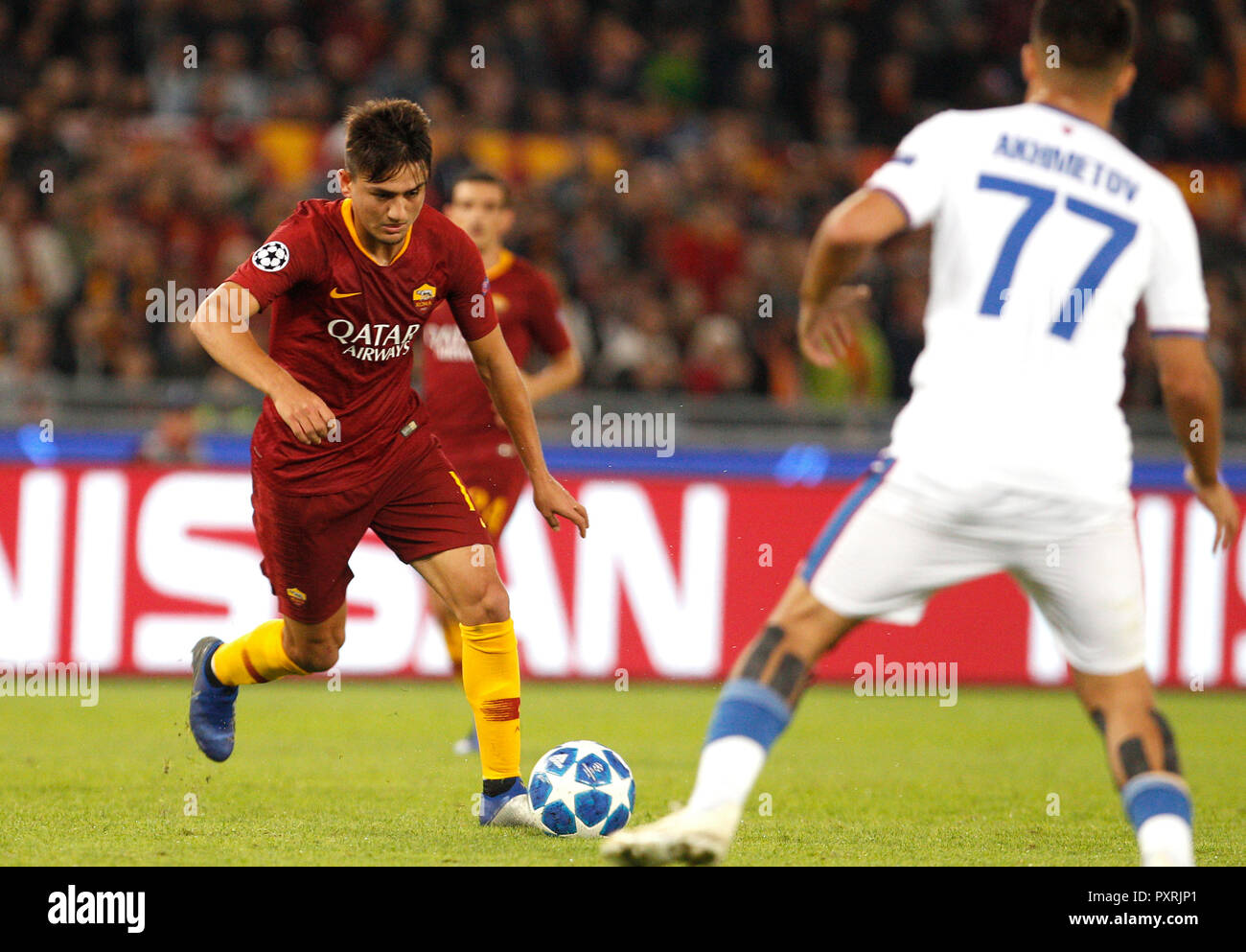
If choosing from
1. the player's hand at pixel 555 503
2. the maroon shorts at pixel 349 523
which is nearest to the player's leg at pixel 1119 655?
the player's hand at pixel 555 503

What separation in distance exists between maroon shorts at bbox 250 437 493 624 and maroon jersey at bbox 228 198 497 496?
59 mm

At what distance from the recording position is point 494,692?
18.5 feet

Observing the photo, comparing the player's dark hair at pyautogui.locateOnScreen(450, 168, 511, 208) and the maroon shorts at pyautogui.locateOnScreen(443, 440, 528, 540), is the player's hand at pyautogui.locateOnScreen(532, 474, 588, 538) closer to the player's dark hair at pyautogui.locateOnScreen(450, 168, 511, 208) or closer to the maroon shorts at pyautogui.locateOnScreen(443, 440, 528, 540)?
the maroon shorts at pyautogui.locateOnScreen(443, 440, 528, 540)

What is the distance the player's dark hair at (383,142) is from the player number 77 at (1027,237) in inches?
76.5

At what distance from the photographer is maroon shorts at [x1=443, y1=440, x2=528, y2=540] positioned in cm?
769

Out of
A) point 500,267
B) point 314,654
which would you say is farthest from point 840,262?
point 500,267

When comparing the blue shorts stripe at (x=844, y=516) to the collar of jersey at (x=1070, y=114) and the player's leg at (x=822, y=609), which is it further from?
the collar of jersey at (x=1070, y=114)

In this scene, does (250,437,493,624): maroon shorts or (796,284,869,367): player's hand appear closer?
(796,284,869,367): player's hand

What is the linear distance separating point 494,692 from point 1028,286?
8.36 feet

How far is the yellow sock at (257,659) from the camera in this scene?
19.7ft

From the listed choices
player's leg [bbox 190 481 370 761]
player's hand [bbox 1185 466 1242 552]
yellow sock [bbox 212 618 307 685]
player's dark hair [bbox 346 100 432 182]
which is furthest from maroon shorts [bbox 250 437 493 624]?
player's hand [bbox 1185 466 1242 552]

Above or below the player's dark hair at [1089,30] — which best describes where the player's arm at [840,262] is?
below

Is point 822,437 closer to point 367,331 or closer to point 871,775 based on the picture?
point 871,775

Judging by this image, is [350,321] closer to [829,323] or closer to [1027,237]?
[829,323]
